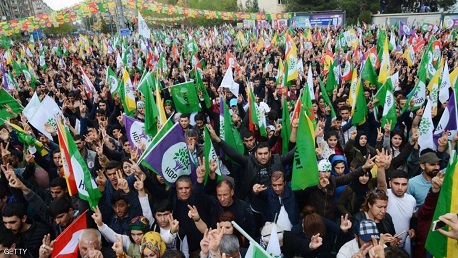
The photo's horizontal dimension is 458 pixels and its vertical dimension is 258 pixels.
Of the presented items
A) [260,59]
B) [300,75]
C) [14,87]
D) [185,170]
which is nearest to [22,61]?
[14,87]

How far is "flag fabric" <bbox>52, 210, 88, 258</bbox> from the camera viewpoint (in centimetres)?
296

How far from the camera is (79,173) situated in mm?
3508

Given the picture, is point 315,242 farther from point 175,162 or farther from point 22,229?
point 22,229

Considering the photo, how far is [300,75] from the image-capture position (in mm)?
9008

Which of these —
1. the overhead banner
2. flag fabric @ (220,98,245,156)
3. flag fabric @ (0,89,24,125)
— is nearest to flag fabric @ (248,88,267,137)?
flag fabric @ (220,98,245,156)

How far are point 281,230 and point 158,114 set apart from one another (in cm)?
278

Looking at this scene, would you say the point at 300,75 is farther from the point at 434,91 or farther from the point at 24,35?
the point at 24,35

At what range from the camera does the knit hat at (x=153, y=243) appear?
2.83m

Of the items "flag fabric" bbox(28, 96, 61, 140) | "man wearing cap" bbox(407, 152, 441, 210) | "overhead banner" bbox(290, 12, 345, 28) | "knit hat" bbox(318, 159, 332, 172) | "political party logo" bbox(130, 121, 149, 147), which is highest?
"overhead banner" bbox(290, 12, 345, 28)

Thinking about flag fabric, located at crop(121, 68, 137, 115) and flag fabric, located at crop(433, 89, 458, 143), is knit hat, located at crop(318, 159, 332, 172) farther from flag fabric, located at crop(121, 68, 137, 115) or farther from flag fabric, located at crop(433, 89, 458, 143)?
flag fabric, located at crop(121, 68, 137, 115)

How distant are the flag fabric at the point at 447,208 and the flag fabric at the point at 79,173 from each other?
270cm

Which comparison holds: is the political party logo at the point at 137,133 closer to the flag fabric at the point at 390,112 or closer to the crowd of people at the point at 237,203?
the crowd of people at the point at 237,203

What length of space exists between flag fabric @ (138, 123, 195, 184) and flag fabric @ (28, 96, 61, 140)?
8.68 ft

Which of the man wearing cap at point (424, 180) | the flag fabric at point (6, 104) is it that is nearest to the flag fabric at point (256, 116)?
the man wearing cap at point (424, 180)
